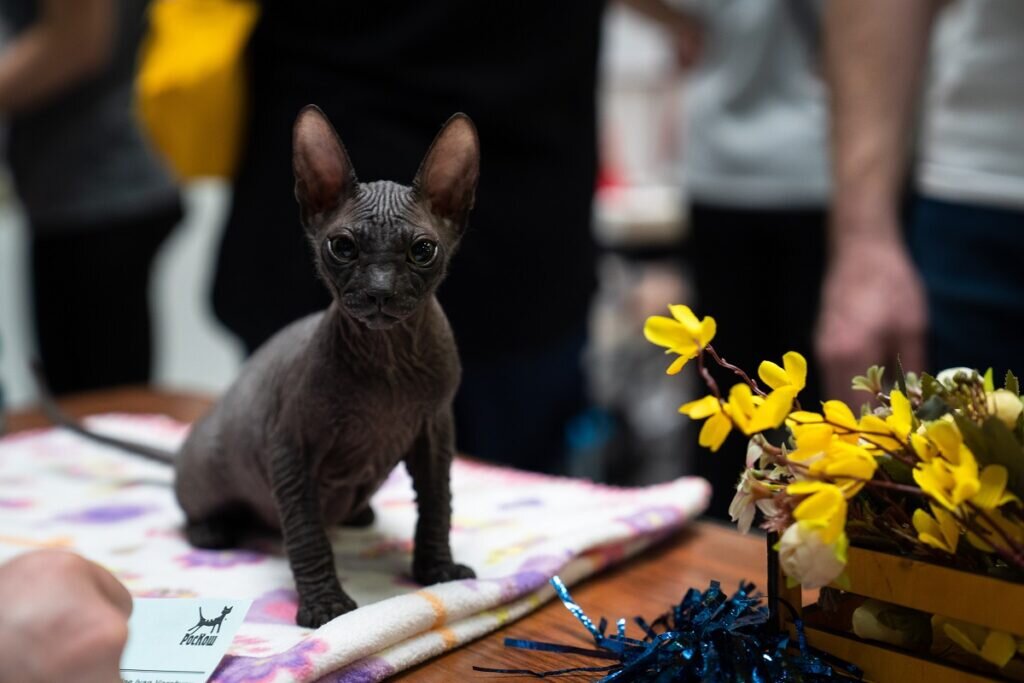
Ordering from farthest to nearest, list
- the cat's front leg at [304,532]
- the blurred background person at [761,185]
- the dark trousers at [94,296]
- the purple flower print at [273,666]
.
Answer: the dark trousers at [94,296], the blurred background person at [761,185], the cat's front leg at [304,532], the purple flower print at [273,666]

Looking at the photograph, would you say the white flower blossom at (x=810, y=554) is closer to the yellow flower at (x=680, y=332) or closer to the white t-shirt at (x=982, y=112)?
the yellow flower at (x=680, y=332)

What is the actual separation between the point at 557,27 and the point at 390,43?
19 cm

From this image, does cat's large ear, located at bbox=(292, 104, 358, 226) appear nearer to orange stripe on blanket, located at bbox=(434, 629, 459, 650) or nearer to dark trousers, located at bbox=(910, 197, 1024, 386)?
orange stripe on blanket, located at bbox=(434, 629, 459, 650)

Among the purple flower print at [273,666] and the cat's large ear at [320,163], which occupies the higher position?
the cat's large ear at [320,163]

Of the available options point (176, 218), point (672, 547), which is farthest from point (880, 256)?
point (176, 218)

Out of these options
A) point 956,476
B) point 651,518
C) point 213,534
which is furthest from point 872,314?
point 213,534

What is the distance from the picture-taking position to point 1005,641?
1.66ft

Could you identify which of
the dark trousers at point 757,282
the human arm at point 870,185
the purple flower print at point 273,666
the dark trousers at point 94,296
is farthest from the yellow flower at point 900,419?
the dark trousers at point 94,296

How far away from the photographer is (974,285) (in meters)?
1.05

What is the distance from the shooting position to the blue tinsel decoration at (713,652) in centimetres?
57

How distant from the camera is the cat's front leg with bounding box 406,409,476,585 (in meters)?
0.74

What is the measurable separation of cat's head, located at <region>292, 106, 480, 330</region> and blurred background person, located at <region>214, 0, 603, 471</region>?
0.24 meters

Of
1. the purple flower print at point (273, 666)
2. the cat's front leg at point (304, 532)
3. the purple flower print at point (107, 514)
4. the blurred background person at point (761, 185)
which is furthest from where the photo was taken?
the blurred background person at point (761, 185)

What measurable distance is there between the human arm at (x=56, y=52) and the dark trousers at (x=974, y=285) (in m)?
→ 1.09
